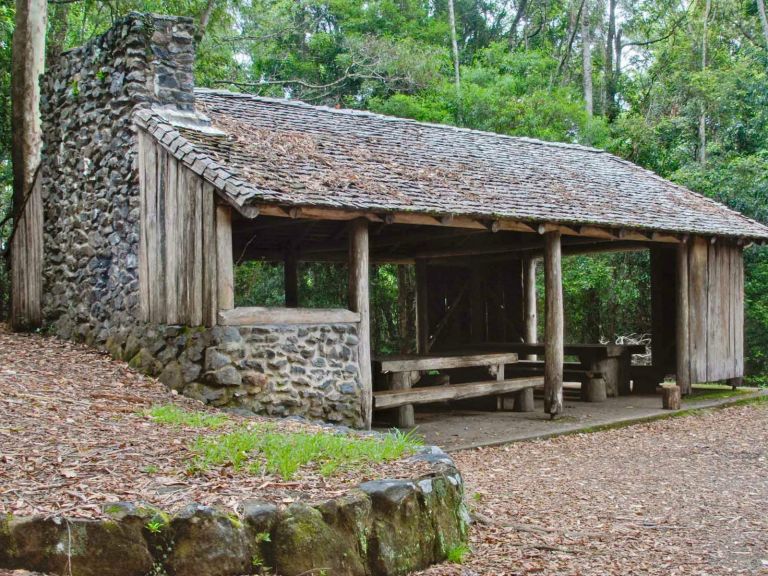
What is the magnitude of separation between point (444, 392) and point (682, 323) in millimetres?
4941

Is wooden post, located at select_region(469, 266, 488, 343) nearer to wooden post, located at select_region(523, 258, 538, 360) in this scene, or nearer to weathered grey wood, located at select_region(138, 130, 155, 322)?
wooden post, located at select_region(523, 258, 538, 360)

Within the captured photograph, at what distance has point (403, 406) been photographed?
1051cm

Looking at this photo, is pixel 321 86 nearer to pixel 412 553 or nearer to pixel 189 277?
pixel 189 277

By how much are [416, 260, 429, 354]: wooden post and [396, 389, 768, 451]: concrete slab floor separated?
3.10 m

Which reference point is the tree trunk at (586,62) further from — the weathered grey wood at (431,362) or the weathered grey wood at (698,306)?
the weathered grey wood at (431,362)

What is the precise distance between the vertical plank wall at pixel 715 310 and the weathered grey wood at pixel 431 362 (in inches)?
153

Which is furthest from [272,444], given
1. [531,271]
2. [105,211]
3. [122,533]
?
[531,271]

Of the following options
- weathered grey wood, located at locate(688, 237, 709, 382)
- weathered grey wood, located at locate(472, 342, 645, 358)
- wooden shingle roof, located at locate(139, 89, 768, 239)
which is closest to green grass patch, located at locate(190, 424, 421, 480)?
wooden shingle roof, located at locate(139, 89, 768, 239)

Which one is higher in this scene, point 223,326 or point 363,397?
point 223,326

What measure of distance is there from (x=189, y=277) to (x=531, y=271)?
27.1ft

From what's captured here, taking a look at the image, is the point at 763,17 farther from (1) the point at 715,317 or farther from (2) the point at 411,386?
(2) the point at 411,386

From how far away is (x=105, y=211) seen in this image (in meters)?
10.5

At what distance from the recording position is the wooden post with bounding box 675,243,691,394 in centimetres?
1354

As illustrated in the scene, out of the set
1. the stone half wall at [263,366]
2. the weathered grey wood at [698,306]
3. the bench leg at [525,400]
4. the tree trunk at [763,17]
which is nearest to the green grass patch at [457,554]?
the stone half wall at [263,366]
